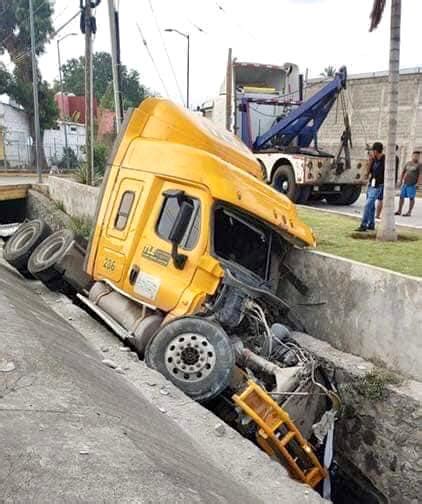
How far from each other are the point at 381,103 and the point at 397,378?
893 inches

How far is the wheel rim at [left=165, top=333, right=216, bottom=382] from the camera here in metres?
4.86

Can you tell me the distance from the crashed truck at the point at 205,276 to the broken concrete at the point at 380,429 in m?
0.29

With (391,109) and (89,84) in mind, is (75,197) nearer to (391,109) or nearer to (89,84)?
(89,84)

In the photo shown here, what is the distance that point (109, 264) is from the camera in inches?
245

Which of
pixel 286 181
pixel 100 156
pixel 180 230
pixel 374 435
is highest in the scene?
pixel 100 156

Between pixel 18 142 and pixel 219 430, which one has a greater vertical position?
pixel 18 142

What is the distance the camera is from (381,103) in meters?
24.9

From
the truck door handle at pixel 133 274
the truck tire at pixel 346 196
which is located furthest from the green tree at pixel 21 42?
the truck door handle at pixel 133 274

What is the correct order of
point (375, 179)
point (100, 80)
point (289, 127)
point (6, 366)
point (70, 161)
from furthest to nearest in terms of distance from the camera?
point (100, 80) < point (70, 161) < point (289, 127) < point (375, 179) < point (6, 366)

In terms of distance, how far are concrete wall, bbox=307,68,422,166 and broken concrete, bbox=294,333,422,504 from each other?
19373 millimetres

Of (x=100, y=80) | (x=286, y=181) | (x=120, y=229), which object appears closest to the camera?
(x=120, y=229)

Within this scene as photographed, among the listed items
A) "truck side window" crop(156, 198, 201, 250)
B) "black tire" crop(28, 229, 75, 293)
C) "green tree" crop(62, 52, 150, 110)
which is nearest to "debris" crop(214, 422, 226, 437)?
"truck side window" crop(156, 198, 201, 250)

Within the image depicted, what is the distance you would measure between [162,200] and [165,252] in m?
0.66

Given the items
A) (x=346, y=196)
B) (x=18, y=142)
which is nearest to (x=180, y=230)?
(x=346, y=196)
